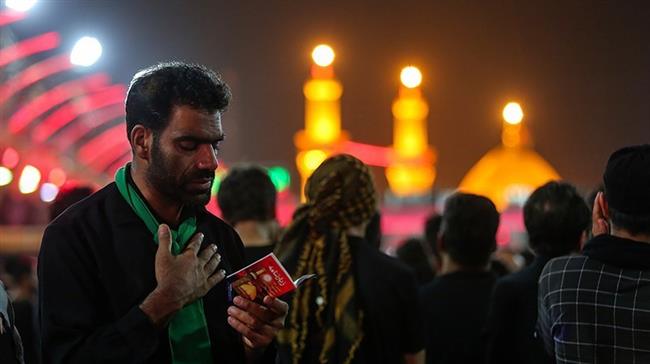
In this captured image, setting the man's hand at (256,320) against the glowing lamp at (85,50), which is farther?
the glowing lamp at (85,50)

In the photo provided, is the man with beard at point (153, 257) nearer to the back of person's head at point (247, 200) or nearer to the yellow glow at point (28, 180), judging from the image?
the back of person's head at point (247, 200)

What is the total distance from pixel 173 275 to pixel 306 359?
1.60 meters

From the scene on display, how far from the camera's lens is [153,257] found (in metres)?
3.11

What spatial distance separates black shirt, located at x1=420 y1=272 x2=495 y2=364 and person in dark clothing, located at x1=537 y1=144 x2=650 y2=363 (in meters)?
1.71

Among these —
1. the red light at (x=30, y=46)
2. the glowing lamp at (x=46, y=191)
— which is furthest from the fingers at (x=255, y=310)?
the glowing lamp at (x=46, y=191)

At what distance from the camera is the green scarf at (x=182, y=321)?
3.11 m

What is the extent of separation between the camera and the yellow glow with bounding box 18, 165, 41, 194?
188ft

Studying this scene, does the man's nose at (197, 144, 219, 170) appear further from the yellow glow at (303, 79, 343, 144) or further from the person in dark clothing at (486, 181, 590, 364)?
the yellow glow at (303, 79, 343, 144)

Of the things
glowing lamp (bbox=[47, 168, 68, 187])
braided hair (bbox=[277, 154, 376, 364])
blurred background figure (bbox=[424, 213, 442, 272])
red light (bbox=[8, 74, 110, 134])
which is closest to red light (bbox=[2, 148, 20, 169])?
red light (bbox=[8, 74, 110, 134])

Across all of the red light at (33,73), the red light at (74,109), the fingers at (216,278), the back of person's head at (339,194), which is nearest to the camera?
the fingers at (216,278)

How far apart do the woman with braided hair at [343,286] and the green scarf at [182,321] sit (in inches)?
52.6

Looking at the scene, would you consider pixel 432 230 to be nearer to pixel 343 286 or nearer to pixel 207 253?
pixel 343 286

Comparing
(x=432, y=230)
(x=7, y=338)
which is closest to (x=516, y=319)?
(x=7, y=338)

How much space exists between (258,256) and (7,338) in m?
2.14
